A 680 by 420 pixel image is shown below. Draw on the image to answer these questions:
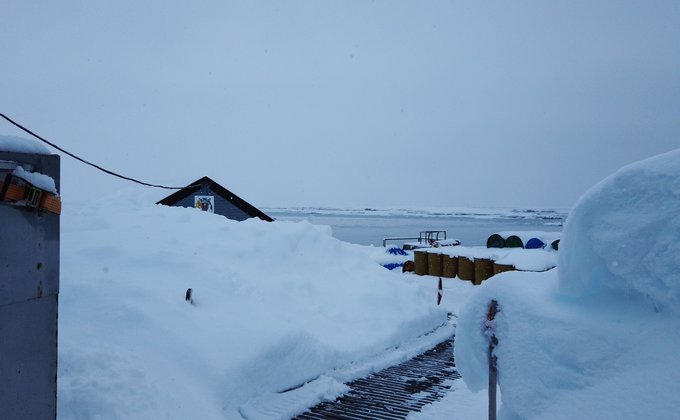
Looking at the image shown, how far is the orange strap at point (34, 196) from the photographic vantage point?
356 centimetres

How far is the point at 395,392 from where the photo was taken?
7.94 metres

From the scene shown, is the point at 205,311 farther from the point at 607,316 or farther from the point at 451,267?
the point at 451,267

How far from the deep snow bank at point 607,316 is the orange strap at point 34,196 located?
12.0 feet

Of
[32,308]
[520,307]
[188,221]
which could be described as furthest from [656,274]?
[188,221]

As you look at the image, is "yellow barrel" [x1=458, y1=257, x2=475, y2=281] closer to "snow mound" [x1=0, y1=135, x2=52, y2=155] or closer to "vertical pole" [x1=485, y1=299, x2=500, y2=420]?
"vertical pole" [x1=485, y1=299, x2=500, y2=420]

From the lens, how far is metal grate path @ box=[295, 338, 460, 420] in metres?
6.90

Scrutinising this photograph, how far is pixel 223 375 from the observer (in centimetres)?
692

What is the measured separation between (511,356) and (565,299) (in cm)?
59

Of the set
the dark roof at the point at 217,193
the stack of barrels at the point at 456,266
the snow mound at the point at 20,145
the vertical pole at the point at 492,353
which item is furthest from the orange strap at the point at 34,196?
the dark roof at the point at 217,193

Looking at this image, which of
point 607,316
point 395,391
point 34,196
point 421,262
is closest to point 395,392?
point 395,391

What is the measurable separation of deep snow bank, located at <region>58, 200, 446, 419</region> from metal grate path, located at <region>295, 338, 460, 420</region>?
21.5 inches

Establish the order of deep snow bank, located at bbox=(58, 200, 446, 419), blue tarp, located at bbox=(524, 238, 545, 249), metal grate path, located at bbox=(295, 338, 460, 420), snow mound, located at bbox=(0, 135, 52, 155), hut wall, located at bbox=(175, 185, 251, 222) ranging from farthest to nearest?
blue tarp, located at bbox=(524, 238, 545, 249)
hut wall, located at bbox=(175, 185, 251, 222)
metal grate path, located at bbox=(295, 338, 460, 420)
deep snow bank, located at bbox=(58, 200, 446, 419)
snow mound, located at bbox=(0, 135, 52, 155)

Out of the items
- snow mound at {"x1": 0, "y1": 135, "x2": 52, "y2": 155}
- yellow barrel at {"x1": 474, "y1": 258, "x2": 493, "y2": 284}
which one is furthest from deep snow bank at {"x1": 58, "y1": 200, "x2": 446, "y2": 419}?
yellow barrel at {"x1": 474, "y1": 258, "x2": 493, "y2": 284}

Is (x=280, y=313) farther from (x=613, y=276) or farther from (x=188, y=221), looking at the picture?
(x=613, y=276)
